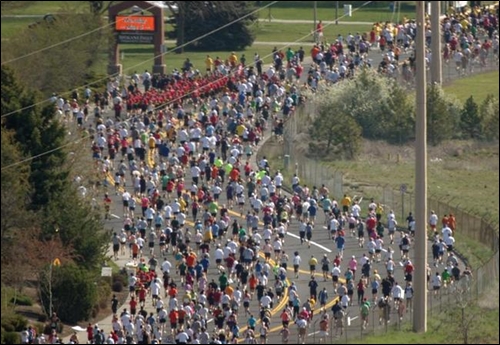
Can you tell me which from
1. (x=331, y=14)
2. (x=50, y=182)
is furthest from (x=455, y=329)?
(x=331, y=14)

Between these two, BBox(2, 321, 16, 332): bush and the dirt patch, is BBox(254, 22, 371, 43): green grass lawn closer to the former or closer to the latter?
the dirt patch

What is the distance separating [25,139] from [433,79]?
107ft

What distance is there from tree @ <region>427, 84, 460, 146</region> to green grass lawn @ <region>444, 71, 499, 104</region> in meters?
3.98

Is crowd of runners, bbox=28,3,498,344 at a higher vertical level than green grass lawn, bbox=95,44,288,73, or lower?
higher

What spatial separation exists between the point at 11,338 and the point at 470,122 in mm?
43232

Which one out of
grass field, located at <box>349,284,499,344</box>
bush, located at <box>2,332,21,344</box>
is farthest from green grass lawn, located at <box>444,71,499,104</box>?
grass field, located at <box>349,284,499,344</box>

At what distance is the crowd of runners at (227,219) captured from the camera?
71.9 metres

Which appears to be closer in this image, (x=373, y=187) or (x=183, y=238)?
(x=183, y=238)

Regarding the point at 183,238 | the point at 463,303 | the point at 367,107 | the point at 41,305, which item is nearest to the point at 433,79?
the point at 367,107

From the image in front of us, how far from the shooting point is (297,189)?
87688 mm

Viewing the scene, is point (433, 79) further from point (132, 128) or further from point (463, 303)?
point (463, 303)

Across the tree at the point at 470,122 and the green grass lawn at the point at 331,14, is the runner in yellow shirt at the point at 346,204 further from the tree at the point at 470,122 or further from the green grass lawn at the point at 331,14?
the green grass lawn at the point at 331,14

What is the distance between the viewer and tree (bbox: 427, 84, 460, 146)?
102438 millimetres

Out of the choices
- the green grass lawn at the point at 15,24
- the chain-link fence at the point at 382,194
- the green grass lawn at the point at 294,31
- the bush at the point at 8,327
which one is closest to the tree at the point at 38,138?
the chain-link fence at the point at 382,194
